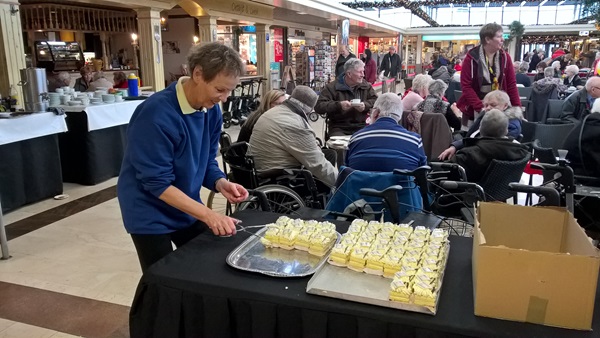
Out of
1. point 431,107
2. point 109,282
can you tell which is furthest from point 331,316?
point 431,107

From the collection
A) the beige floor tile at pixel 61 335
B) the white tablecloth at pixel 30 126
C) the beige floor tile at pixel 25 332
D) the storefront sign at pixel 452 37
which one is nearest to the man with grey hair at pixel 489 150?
the beige floor tile at pixel 61 335

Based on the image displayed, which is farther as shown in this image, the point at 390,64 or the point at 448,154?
the point at 390,64

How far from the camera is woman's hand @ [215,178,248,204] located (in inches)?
78.6

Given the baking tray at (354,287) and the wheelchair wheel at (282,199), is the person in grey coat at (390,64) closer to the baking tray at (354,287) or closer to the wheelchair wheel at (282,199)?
the wheelchair wheel at (282,199)

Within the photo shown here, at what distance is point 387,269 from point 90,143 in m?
4.88

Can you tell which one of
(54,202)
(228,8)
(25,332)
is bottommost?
(25,332)

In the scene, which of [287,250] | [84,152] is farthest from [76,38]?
[287,250]

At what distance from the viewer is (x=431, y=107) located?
16.5ft

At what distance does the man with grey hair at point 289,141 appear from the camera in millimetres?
3439

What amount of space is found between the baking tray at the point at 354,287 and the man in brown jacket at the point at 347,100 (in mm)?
3880

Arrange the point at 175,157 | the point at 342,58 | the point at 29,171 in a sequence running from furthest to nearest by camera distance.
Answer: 1. the point at 342,58
2. the point at 29,171
3. the point at 175,157

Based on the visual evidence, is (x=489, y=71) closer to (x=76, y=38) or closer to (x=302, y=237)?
(x=302, y=237)

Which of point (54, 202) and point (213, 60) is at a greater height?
point (213, 60)

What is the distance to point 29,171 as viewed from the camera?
4727 mm
